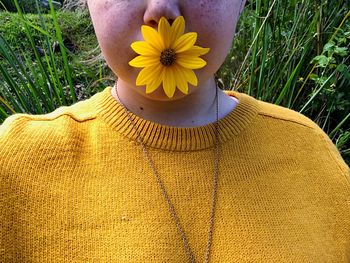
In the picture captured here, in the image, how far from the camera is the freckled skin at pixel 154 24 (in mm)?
773

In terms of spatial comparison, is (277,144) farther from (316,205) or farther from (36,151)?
(36,151)

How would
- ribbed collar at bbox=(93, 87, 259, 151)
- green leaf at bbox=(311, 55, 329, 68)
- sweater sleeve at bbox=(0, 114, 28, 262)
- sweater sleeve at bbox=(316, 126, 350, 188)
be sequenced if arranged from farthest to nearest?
green leaf at bbox=(311, 55, 329, 68) → sweater sleeve at bbox=(316, 126, 350, 188) → ribbed collar at bbox=(93, 87, 259, 151) → sweater sleeve at bbox=(0, 114, 28, 262)

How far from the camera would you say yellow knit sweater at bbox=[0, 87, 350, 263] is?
2.56 feet

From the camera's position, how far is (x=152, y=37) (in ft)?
2.46

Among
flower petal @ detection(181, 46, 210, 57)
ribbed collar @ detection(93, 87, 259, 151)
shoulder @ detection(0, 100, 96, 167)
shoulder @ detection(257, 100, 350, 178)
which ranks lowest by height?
shoulder @ detection(257, 100, 350, 178)

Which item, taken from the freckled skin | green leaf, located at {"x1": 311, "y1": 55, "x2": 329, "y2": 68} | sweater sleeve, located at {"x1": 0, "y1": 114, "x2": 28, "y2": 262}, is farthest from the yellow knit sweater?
green leaf, located at {"x1": 311, "y1": 55, "x2": 329, "y2": 68}

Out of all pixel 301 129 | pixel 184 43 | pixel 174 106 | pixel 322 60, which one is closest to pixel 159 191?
pixel 174 106

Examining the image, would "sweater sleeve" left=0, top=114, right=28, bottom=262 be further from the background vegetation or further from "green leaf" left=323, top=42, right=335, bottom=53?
"green leaf" left=323, top=42, right=335, bottom=53

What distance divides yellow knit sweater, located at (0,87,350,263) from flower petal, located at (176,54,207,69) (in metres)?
0.18

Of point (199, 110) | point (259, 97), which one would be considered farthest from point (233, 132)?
point (259, 97)

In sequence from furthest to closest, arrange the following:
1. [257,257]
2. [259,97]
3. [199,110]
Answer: [259,97]
[199,110]
[257,257]

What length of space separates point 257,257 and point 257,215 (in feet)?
0.26

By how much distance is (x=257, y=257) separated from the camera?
847mm

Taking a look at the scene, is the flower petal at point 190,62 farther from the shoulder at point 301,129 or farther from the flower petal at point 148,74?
the shoulder at point 301,129
